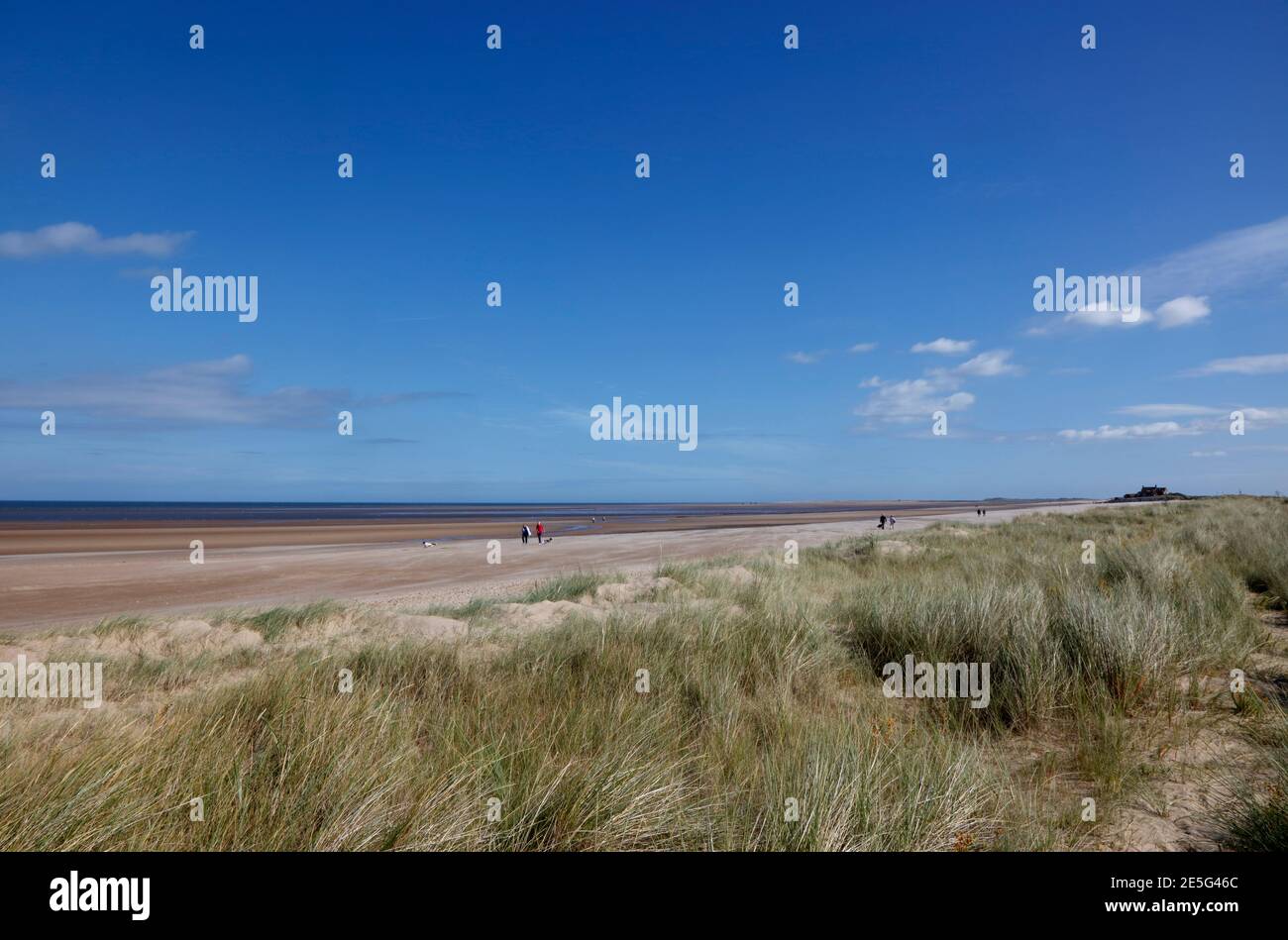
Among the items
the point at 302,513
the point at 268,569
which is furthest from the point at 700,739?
the point at 302,513

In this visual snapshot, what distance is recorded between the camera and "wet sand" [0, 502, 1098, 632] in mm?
16047

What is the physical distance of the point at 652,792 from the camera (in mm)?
3082

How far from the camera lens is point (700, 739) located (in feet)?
13.5

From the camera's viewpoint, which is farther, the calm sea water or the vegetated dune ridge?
the calm sea water

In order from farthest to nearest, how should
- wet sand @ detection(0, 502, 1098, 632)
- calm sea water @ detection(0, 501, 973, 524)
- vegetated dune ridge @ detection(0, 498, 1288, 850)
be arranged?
calm sea water @ detection(0, 501, 973, 524) < wet sand @ detection(0, 502, 1098, 632) < vegetated dune ridge @ detection(0, 498, 1288, 850)

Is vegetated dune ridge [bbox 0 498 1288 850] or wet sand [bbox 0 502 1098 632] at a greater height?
vegetated dune ridge [bbox 0 498 1288 850]

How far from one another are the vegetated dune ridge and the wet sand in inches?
384

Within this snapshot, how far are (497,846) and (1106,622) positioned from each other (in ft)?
17.7

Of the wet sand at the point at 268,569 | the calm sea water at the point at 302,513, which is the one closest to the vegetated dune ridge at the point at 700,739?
the wet sand at the point at 268,569

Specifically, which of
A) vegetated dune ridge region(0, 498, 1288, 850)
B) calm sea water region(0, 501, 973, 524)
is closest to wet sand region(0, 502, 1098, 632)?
vegetated dune ridge region(0, 498, 1288, 850)

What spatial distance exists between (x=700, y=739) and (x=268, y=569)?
24.2m

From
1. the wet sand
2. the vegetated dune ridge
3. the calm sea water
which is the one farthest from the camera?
the calm sea water

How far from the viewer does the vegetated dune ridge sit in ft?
9.53

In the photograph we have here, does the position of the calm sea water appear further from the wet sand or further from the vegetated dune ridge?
the vegetated dune ridge
